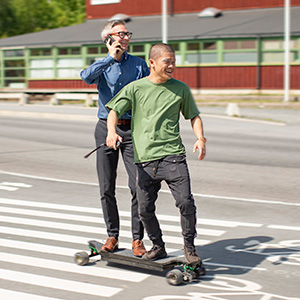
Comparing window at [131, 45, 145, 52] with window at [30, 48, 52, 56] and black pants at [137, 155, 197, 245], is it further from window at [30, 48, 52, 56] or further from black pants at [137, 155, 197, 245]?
black pants at [137, 155, 197, 245]

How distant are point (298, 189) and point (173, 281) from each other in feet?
17.9

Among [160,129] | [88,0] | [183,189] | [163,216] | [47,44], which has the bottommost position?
[163,216]

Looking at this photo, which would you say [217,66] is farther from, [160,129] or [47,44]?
[160,129]

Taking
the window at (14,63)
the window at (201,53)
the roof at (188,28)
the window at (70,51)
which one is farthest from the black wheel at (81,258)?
the window at (14,63)

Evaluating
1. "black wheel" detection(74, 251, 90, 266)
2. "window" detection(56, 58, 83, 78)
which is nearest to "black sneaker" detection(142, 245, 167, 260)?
"black wheel" detection(74, 251, 90, 266)

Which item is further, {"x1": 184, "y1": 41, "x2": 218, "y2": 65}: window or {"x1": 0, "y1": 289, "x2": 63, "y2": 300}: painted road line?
{"x1": 184, "y1": 41, "x2": 218, "y2": 65}: window

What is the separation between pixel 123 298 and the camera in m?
5.00

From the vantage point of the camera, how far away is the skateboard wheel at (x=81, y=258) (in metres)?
5.91

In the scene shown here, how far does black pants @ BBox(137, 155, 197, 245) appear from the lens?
5.37 m

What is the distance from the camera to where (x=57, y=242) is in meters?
6.88

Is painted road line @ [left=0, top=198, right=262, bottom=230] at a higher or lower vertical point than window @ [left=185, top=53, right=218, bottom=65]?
lower

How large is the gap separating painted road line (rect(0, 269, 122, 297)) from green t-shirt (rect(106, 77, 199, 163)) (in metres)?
1.12

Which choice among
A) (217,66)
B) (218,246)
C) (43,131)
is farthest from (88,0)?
(218,246)

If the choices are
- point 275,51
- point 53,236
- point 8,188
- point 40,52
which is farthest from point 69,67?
point 53,236
